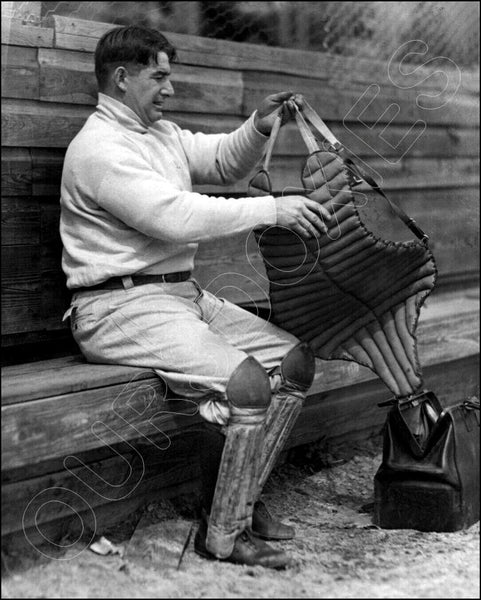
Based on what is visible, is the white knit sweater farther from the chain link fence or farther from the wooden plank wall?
the chain link fence

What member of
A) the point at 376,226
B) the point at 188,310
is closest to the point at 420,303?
the point at 188,310

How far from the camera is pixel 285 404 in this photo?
3150 millimetres

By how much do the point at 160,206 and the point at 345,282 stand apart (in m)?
0.63

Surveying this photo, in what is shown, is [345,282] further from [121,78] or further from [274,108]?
[121,78]

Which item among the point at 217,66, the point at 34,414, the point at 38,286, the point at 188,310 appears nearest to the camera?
the point at 34,414

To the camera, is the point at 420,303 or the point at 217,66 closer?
the point at 420,303

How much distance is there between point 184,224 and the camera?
2.97 metres

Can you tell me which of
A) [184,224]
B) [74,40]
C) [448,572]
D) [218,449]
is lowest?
[448,572]

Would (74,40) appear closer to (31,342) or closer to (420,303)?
(31,342)

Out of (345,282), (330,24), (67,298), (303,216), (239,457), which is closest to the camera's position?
(239,457)

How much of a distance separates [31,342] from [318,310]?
3.34ft

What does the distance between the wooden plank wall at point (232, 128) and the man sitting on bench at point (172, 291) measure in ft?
0.82

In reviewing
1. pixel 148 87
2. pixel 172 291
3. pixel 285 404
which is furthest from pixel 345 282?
pixel 148 87

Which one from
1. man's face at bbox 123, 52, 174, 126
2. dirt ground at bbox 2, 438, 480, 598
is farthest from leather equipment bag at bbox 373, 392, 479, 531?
man's face at bbox 123, 52, 174, 126
